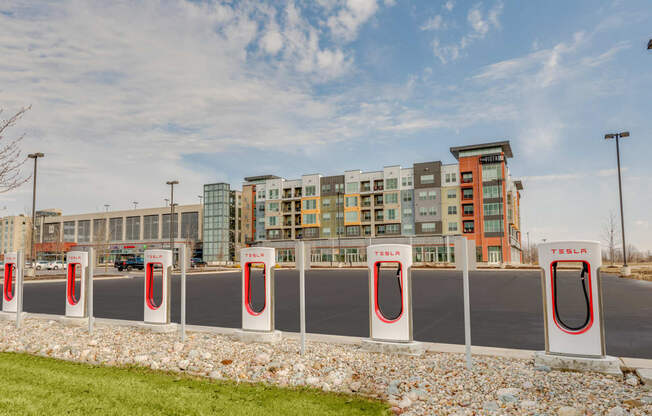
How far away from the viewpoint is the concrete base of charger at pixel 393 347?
24.0ft

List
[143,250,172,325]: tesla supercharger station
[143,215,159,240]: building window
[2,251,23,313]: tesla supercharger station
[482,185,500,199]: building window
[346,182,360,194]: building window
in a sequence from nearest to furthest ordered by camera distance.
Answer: [143,250,172,325]: tesla supercharger station
[2,251,23,313]: tesla supercharger station
[482,185,500,199]: building window
[346,182,360,194]: building window
[143,215,159,240]: building window

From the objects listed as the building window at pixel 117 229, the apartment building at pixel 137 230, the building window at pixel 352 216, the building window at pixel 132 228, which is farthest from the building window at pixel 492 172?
the building window at pixel 117 229

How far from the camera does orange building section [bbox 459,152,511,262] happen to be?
72750mm

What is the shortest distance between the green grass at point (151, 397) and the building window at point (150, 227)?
366 feet

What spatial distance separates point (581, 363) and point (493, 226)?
71.5 metres

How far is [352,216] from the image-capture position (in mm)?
86062

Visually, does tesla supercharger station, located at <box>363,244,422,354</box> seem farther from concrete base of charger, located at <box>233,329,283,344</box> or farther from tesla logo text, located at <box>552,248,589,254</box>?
tesla logo text, located at <box>552,248,589,254</box>

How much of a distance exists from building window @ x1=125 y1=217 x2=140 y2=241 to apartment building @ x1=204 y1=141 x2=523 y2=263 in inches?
1021

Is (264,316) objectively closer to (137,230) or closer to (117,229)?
(137,230)

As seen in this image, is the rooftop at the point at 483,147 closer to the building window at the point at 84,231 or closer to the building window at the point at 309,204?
the building window at the point at 309,204

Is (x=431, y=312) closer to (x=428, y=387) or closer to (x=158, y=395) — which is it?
(x=428, y=387)

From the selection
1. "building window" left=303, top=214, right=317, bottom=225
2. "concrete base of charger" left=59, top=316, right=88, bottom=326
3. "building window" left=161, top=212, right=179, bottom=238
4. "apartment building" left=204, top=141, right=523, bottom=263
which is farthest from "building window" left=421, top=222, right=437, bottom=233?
"concrete base of charger" left=59, top=316, right=88, bottom=326

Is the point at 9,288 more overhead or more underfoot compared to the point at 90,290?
more underfoot

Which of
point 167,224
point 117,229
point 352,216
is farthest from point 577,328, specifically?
point 117,229
